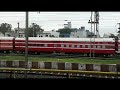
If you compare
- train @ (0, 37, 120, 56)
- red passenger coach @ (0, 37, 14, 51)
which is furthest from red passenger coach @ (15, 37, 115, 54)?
red passenger coach @ (0, 37, 14, 51)

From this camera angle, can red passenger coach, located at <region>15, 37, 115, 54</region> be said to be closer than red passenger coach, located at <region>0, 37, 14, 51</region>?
Yes

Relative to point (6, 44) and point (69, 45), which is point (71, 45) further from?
point (6, 44)

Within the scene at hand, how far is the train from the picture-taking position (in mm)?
47062

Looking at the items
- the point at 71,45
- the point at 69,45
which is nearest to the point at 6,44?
the point at 69,45

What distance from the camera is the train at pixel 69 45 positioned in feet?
154

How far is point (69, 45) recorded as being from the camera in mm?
48188

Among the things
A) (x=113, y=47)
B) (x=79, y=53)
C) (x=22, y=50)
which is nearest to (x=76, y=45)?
(x=79, y=53)

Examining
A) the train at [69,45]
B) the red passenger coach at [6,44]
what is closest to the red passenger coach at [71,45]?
the train at [69,45]

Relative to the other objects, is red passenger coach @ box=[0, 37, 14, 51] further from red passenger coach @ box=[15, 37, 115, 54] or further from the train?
red passenger coach @ box=[15, 37, 115, 54]
